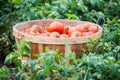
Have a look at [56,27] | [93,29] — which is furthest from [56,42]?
[93,29]

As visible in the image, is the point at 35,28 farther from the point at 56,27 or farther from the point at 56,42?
the point at 56,42

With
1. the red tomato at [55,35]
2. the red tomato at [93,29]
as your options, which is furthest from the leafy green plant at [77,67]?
the red tomato at [93,29]

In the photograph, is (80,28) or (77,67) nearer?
(77,67)

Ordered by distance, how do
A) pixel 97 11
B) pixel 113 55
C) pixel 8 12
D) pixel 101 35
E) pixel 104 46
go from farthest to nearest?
pixel 8 12 < pixel 97 11 < pixel 101 35 < pixel 104 46 < pixel 113 55

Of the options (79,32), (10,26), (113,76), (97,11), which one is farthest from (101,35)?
(10,26)

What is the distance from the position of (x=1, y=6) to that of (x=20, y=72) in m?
2.08

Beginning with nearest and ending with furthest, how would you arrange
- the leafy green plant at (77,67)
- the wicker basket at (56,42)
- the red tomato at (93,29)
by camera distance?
the leafy green plant at (77,67) < the wicker basket at (56,42) < the red tomato at (93,29)

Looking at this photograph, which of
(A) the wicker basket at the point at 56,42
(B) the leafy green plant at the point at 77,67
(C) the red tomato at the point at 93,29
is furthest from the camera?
(C) the red tomato at the point at 93,29

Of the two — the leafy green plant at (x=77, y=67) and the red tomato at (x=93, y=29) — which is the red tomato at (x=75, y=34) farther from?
the leafy green plant at (x=77, y=67)

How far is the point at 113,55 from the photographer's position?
2826mm

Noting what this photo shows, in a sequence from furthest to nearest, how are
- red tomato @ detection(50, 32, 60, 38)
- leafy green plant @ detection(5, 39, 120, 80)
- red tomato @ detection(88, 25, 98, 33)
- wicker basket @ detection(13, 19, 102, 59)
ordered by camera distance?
red tomato @ detection(88, 25, 98, 33), red tomato @ detection(50, 32, 60, 38), wicker basket @ detection(13, 19, 102, 59), leafy green plant @ detection(5, 39, 120, 80)

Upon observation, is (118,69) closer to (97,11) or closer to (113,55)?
(113,55)

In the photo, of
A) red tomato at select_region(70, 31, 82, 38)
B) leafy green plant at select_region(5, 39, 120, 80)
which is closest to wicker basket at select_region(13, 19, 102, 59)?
red tomato at select_region(70, 31, 82, 38)

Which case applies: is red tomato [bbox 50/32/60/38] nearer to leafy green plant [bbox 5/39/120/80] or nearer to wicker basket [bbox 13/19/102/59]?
wicker basket [bbox 13/19/102/59]
